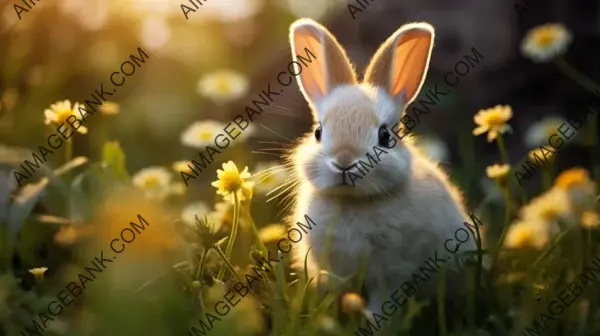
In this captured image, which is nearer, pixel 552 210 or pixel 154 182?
pixel 552 210

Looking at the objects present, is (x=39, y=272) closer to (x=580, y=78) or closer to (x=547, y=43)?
(x=547, y=43)

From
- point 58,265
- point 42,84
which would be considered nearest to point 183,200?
point 58,265

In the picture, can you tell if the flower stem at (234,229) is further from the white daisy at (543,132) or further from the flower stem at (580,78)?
the white daisy at (543,132)

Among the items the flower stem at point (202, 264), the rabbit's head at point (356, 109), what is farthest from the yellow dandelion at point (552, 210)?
the flower stem at point (202, 264)

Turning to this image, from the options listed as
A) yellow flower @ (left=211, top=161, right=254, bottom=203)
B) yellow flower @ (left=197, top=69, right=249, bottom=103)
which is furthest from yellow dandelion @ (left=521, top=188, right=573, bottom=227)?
yellow flower @ (left=197, top=69, right=249, bottom=103)

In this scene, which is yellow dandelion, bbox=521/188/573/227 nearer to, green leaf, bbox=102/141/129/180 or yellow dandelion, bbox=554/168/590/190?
yellow dandelion, bbox=554/168/590/190

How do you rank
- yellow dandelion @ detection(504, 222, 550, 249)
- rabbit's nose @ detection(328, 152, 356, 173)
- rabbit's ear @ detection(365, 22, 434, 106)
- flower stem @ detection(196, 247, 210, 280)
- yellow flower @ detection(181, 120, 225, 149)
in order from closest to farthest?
flower stem @ detection(196, 247, 210, 280) → rabbit's nose @ detection(328, 152, 356, 173) → yellow dandelion @ detection(504, 222, 550, 249) → rabbit's ear @ detection(365, 22, 434, 106) → yellow flower @ detection(181, 120, 225, 149)

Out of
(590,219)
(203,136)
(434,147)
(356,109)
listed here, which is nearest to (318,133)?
(356,109)
